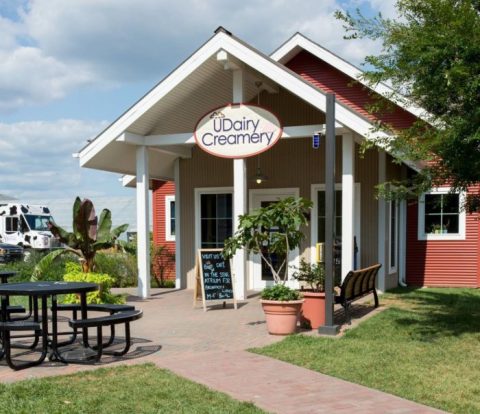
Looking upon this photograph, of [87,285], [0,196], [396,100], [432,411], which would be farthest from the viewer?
[0,196]

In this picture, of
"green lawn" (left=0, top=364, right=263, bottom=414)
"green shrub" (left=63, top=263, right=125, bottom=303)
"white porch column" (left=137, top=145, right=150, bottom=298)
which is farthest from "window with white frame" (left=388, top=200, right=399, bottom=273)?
"green lawn" (left=0, top=364, right=263, bottom=414)

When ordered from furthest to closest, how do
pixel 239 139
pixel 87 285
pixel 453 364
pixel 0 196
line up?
pixel 0 196
pixel 239 139
pixel 87 285
pixel 453 364

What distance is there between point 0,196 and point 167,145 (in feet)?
110

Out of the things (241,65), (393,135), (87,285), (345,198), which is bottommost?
(87,285)

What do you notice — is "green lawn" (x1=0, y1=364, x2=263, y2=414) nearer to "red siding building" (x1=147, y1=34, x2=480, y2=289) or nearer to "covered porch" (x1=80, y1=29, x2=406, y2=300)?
"covered porch" (x1=80, y1=29, x2=406, y2=300)

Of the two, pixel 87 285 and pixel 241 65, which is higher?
pixel 241 65

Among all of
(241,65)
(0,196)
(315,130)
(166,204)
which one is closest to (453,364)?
(315,130)

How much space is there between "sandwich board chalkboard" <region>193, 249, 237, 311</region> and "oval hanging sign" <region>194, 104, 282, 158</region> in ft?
6.65

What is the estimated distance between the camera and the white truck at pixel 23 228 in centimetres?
2583

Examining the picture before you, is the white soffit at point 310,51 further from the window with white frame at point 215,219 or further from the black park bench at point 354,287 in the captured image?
the black park bench at point 354,287

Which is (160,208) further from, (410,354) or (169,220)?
(410,354)

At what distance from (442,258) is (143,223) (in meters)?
7.40

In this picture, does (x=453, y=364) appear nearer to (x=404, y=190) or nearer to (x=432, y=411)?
(x=432, y=411)

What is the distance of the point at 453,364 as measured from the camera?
628cm
